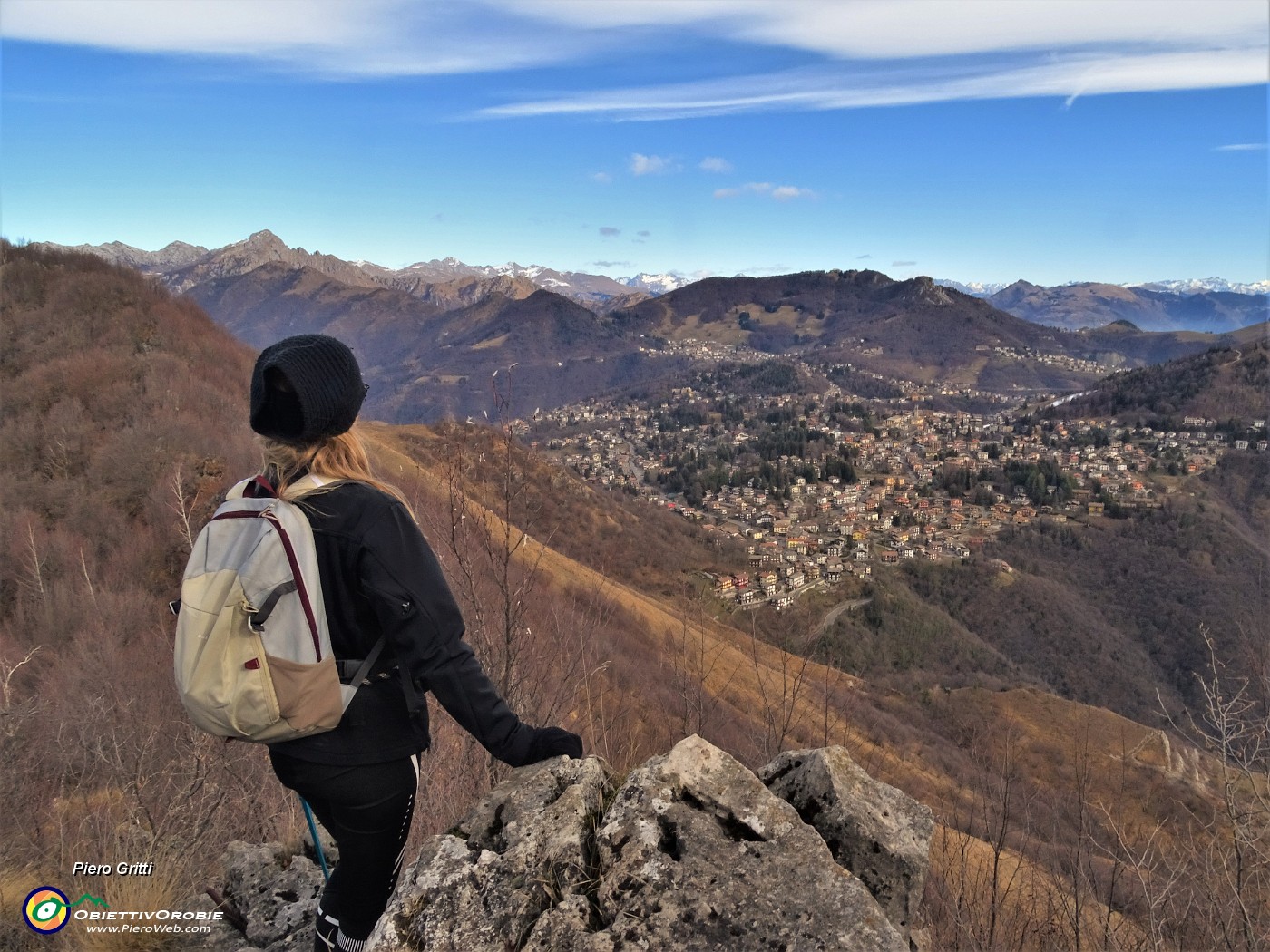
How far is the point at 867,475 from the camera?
107812 millimetres

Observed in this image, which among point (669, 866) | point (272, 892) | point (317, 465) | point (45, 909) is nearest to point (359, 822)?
point (669, 866)

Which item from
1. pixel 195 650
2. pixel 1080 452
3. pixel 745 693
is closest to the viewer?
pixel 195 650

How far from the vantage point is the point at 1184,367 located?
133 meters

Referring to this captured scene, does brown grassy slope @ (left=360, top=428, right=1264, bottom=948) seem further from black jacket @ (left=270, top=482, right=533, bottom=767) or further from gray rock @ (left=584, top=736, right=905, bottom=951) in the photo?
black jacket @ (left=270, top=482, right=533, bottom=767)

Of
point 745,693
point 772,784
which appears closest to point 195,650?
point 772,784

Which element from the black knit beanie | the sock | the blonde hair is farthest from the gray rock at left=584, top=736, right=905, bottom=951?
the black knit beanie

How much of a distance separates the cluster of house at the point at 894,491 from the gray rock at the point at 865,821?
38576mm

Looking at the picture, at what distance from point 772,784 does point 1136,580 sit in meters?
86.9

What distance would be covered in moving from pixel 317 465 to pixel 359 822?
106 cm

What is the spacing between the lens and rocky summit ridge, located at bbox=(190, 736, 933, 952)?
1.89m

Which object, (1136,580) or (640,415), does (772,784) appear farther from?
(640,415)

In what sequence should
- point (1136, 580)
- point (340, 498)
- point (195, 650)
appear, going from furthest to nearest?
point (1136, 580), point (340, 498), point (195, 650)

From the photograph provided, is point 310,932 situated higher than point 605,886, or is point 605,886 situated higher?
point 605,886

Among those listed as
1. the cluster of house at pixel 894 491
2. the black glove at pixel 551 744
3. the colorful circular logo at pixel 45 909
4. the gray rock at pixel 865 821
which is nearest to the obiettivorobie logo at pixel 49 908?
the colorful circular logo at pixel 45 909
